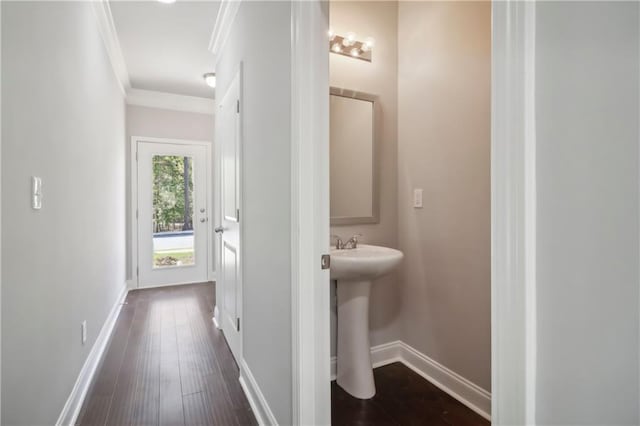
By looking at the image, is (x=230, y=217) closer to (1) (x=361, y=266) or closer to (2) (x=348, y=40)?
(1) (x=361, y=266)

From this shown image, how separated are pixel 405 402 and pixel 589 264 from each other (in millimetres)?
1812

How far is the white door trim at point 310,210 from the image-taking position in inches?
48.8

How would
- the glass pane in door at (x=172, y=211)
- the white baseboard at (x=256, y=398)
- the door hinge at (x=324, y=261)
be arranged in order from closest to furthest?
the door hinge at (x=324, y=261) < the white baseboard at (x=256, y=398) < the glass pane in door at (x=172, y=211)

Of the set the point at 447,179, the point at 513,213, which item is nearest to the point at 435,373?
the point at 447,179

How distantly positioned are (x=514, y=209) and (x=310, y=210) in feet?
2.65

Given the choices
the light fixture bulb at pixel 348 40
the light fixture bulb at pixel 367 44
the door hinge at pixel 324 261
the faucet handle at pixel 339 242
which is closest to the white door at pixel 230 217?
the faucet handle at pixel 339 242

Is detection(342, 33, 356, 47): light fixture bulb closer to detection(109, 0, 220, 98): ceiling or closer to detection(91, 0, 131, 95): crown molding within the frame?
detection(109, 0, 220, 98): ceiling

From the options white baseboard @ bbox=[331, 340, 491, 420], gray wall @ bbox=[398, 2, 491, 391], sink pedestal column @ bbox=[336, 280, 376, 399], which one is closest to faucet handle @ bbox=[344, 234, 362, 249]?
sink pedestal column @ bbox=[336, 280, 376, 399]

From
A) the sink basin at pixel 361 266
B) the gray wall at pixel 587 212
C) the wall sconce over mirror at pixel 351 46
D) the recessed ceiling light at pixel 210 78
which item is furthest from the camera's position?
the recessed ceiling light at pixel 210 78

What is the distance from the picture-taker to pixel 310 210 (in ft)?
4.14

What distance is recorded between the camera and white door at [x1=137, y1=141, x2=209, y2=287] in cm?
447

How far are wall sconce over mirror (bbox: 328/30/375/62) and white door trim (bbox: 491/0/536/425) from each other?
5.68 feet

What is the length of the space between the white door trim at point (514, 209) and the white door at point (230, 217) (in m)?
1.75

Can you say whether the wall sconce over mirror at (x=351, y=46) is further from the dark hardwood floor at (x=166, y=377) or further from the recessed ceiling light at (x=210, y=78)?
the dark hardwood floor at (x=166, y=377)
